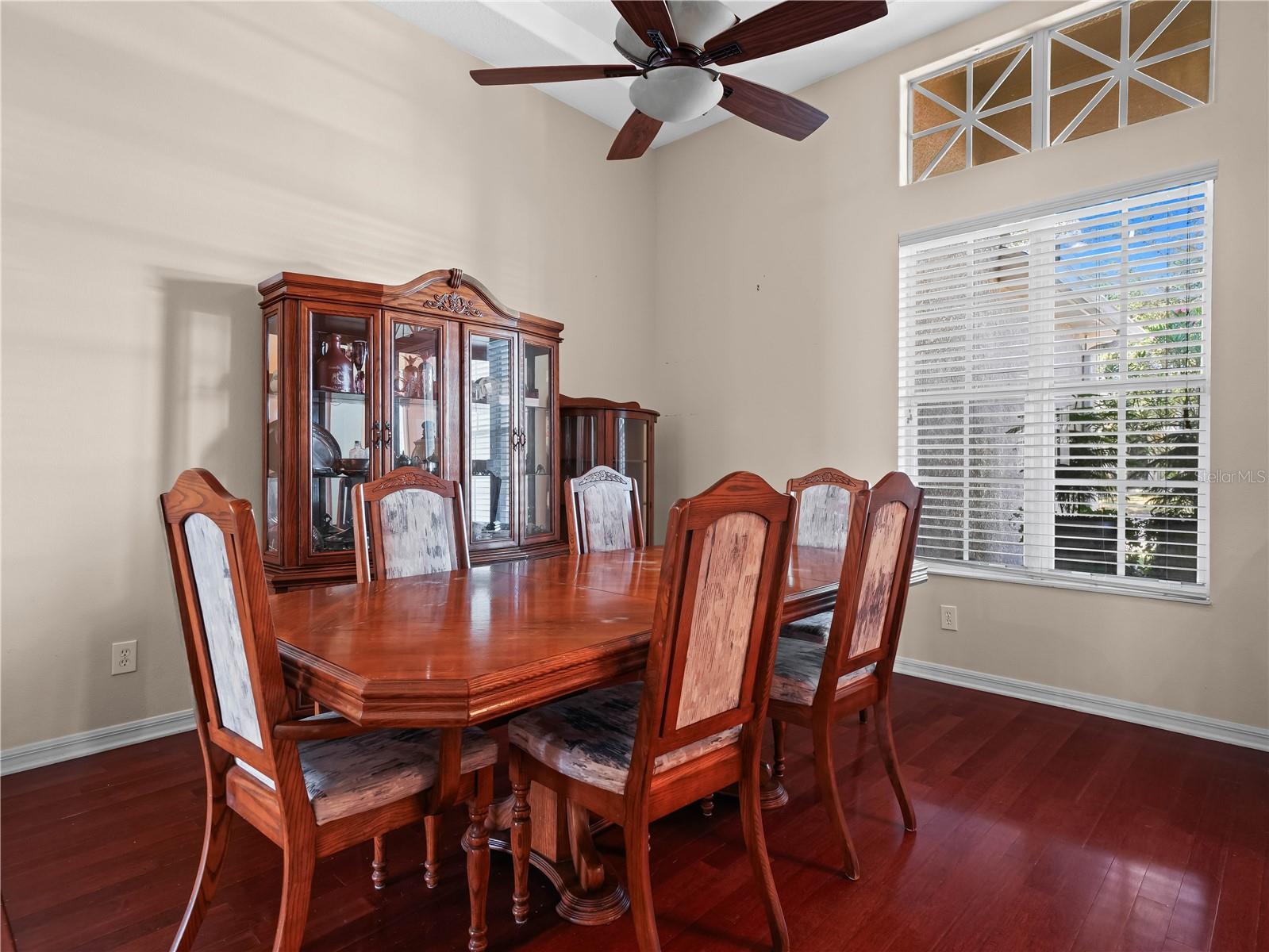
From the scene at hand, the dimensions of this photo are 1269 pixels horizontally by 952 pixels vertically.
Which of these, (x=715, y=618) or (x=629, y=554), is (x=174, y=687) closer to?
(x=629, y=554)

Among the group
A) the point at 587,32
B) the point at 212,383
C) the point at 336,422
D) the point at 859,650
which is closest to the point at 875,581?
the point at 859,650

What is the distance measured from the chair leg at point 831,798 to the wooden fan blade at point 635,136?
2000mm

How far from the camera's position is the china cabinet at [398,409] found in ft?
9.08

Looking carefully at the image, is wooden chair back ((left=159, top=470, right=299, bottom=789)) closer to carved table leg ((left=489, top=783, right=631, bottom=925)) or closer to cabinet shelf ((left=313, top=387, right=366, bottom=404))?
carved table leg ((left=489, top=783, right=631, bottom=925))

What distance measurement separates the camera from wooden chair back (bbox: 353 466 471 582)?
2.23 metres

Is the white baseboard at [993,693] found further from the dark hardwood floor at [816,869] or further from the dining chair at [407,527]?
the dining chair at [407,527]

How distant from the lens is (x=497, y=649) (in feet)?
4.32

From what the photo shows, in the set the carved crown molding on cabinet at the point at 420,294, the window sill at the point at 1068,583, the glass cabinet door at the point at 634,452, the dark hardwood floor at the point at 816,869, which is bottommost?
the dark hardwood floor at the point at 816,869

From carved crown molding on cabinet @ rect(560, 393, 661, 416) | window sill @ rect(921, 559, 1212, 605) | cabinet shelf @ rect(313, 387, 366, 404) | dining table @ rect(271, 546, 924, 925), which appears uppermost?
carved crown molding on cabinet @ rect(560, 393, 661, 416)

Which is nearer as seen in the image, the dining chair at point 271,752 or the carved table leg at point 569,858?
the dining chair at point 271,752

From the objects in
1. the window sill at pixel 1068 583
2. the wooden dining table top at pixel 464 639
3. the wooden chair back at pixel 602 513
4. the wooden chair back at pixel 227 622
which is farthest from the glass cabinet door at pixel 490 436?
the window sill at pixel 1068 583

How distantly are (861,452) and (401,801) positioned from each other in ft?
10.1

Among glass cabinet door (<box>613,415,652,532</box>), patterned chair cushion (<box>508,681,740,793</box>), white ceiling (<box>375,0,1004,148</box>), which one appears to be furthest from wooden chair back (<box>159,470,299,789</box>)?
white ceiling (<box>375,0,1004,148</box>)

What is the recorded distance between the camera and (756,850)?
1542mm
